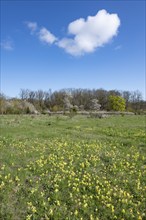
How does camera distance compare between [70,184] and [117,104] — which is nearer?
[70,184]

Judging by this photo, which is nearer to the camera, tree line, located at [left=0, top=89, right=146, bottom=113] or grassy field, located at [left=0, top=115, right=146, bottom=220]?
grassy field, located at [left=0, top=115, right=146, bottom=220]

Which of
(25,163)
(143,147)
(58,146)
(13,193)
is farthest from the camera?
(143,147)

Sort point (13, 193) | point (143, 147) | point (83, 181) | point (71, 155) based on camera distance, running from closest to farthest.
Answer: point (13, 193) → point (83, 181) → point (71, 155) → point (143, 147)

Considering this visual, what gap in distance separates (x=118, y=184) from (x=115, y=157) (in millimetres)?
3096

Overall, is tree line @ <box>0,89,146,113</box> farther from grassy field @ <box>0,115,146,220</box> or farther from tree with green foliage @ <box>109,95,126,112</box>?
grassy field @ <box>0,115,146,220</box>

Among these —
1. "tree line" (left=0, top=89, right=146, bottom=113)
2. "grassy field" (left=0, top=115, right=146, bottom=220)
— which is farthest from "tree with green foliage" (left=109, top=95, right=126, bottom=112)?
"grassy field" (left=0, top=115, right=146, bottom=220)

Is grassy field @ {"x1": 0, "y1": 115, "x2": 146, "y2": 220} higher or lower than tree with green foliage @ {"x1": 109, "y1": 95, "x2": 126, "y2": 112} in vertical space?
lower

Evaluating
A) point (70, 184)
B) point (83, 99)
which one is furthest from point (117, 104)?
point (70, 184)

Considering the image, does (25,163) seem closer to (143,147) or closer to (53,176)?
(53,176)

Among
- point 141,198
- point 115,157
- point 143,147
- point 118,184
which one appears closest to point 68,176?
point 118,184

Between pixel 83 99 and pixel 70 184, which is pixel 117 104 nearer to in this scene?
pixel 83 99

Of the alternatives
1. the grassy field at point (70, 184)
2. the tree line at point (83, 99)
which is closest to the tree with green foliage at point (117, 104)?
the tree line at point (83, 99)

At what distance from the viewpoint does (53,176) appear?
942 centimetres

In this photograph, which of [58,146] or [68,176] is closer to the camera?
[68,176]
